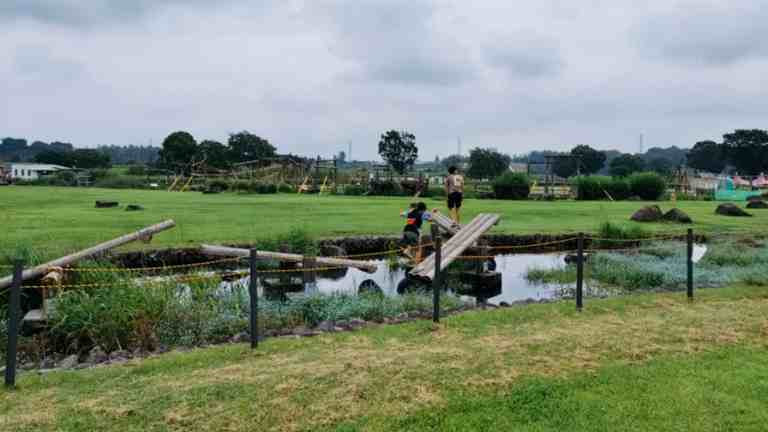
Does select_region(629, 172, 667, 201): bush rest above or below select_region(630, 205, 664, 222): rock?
above

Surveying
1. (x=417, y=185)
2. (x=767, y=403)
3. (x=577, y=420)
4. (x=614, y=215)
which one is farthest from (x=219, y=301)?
(x=417, y=185)

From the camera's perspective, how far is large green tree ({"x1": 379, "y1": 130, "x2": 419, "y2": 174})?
8206 cm

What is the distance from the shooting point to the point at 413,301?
895 centimetres

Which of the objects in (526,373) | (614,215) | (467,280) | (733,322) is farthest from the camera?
(614,215)

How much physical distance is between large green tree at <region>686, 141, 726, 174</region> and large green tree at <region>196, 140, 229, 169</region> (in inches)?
3126

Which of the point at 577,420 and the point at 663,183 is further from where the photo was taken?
the point at 663,183

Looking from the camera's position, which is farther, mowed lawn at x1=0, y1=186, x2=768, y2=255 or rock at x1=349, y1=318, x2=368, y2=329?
mowed lawn at x1=0, y1=186, x2=768, y2=255

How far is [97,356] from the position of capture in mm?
6609

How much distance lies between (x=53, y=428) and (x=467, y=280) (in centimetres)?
945

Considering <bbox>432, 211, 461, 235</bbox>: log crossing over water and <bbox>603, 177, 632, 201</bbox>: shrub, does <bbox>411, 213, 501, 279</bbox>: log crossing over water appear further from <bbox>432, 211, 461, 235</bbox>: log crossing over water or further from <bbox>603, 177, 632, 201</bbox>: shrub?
<bbox>603, 177, 632, 201</bbox>: shrub

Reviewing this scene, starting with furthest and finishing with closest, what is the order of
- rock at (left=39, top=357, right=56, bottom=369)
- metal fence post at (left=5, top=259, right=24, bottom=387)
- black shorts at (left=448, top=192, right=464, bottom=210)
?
black shorts at (left=448, top=192, right=464, bottom=210) → rock at (left=39, top=357, right=56, bottom=369) → metal fence post at (left=5, top=259, right=24, bottom=387)

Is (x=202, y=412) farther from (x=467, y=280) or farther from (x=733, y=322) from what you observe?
(x=467, y=280)

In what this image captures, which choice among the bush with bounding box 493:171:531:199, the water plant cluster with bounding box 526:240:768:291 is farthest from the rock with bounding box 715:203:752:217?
the bush with bounding box 493:171:531:199

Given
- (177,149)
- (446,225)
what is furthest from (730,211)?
(177,149)
